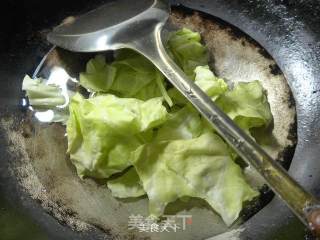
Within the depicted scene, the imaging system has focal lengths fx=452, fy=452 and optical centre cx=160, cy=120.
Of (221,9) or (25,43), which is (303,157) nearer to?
(221,9)

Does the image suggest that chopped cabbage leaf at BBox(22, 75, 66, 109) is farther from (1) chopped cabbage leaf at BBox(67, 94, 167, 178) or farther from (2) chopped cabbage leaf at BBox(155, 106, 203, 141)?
(2) chopped cabbage leaf at BBox(155, 106, 203, 141)

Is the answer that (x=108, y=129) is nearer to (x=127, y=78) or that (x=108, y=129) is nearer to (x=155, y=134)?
(x=155, y=134)

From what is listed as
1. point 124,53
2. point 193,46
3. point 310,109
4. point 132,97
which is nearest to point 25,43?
point 124,53

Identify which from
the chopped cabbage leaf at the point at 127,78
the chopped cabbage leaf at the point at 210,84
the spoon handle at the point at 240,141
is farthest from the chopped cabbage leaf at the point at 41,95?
the chopped cabbage leaf at the point at 210,84

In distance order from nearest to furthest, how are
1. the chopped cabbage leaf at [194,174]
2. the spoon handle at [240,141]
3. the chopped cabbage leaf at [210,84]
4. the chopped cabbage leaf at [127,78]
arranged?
the spoon handle at [240,141] < the chopped cabbage leaf at [194,174] < the chopped cabbage leaf at [210,84] < the chopped cabbage leaf at [127,78]

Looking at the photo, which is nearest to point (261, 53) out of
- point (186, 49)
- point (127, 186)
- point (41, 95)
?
point (186, 49)

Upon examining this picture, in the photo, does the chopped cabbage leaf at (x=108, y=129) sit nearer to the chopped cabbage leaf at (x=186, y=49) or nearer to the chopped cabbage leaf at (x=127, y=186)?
the chopped cabbage leaf at (x=127, y=186)
